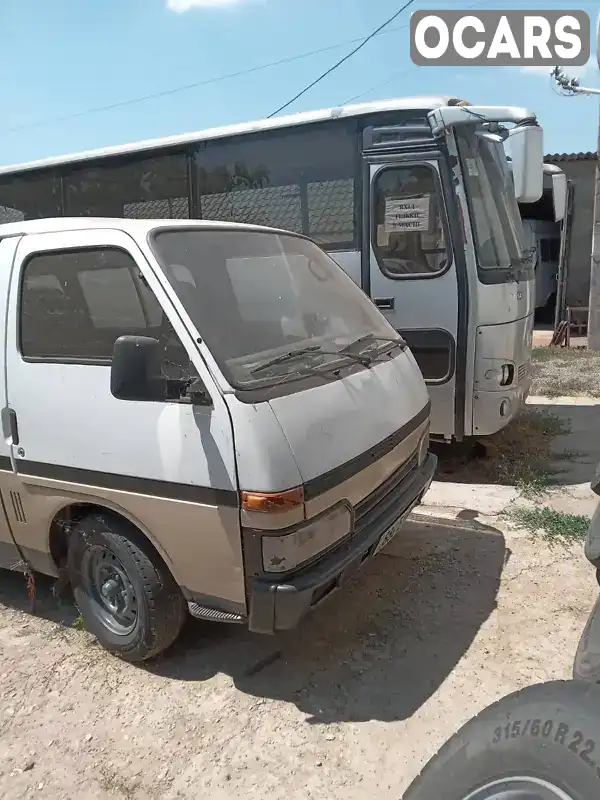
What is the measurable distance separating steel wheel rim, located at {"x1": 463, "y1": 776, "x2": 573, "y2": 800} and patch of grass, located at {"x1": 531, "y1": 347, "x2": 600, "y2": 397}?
769 cm

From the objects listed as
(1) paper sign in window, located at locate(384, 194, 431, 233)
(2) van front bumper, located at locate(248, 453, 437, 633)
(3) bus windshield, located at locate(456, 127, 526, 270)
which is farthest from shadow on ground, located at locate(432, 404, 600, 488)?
(2) van front bumper, located at locate(248, 453, 437, 633)

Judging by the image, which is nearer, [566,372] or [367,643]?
[367,643]

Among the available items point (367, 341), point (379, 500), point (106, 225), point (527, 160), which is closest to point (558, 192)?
point (527, 160)

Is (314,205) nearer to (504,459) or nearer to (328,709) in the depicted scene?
(504,459)

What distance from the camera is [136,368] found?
2.79 metres

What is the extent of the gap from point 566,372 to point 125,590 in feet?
29.0

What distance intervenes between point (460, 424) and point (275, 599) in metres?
3.20

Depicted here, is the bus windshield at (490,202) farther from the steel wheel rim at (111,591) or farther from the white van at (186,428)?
the steel wheel rim at (111,591)

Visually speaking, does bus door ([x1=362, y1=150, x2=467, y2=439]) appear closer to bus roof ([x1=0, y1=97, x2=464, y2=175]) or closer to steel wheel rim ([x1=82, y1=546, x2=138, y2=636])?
bus roof ([x1=0, y1=97, x2=464, y2=175])

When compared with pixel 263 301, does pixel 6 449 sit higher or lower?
lower

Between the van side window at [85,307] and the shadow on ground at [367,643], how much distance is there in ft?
5.00

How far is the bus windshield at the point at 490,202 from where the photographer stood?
5324 mm

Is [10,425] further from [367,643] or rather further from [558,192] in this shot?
[558,192]

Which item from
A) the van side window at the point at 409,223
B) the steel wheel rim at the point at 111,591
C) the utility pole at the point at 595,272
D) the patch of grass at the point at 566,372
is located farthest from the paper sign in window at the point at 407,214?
the utility pole at the point at 595,272
